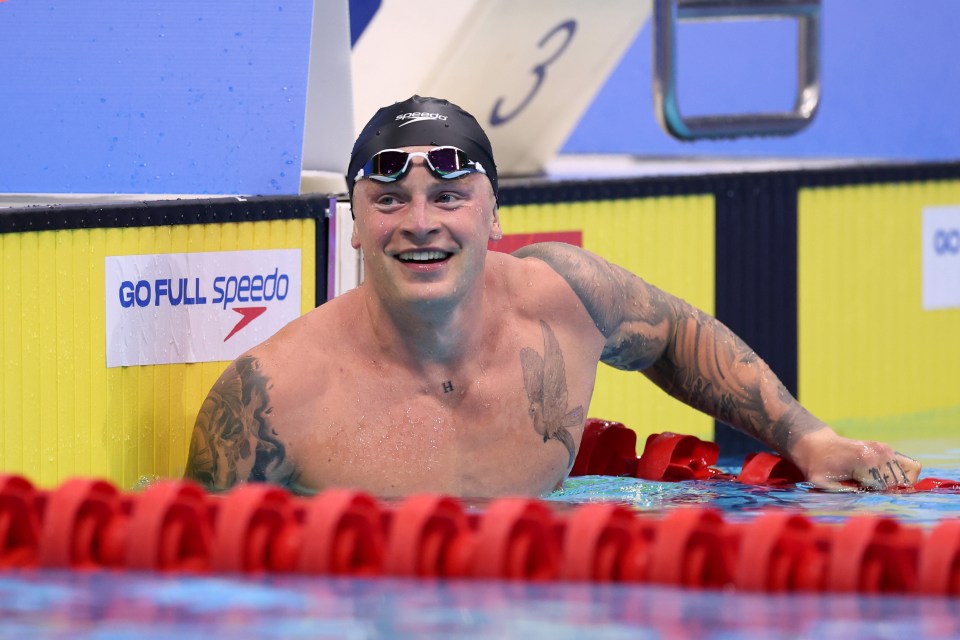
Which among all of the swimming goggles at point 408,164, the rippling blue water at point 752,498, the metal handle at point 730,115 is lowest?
the rippling blue water at point 752,498

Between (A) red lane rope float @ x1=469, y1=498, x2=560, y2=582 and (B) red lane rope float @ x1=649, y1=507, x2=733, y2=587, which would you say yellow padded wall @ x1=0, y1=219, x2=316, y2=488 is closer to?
(A) red lane rope float @ x1=469, y1=498, x2=560, y2=582

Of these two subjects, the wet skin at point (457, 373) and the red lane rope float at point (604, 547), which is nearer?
the red lane rope float at point (604, 547)

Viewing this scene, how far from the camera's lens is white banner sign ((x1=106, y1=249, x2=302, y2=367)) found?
371 centimetres

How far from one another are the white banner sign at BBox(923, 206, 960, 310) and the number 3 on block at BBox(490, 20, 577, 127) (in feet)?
4.25

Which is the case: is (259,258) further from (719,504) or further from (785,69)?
(785,69)

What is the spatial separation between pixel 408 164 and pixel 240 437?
611 mm

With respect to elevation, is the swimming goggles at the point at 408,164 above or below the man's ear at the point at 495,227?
above

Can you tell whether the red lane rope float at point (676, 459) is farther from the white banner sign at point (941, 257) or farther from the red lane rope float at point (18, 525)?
the red lane rope float at point (18, 525)

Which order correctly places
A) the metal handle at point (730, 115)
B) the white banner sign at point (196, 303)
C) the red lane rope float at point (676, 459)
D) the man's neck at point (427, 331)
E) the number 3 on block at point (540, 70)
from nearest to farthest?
the man's neck at point (427, 331), the white banner sign at point (196, 303), the red lane rope float at point (676, 459), the metal handle at point (730, 115), the number 3 on block at point (540, 70)

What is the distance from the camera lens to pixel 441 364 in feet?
12.1

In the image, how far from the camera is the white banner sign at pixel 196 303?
3709 millimetres

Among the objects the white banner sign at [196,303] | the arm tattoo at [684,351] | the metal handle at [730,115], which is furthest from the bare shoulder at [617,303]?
the metal handle at [730,115]

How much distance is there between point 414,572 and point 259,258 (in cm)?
159

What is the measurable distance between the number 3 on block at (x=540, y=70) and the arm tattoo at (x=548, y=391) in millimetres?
1540
